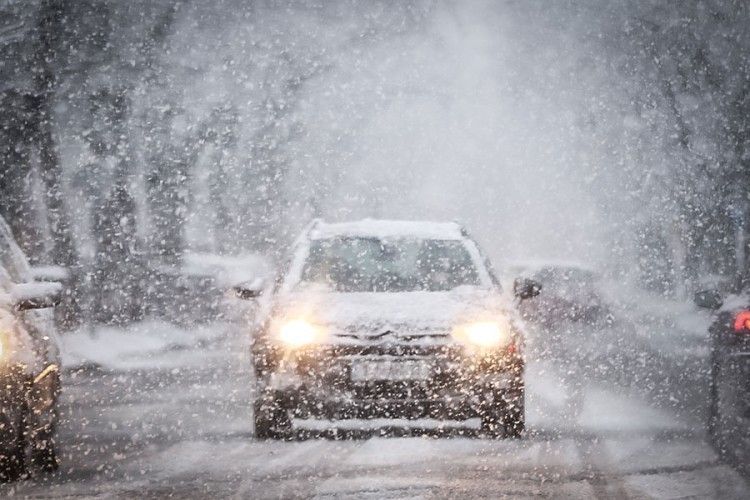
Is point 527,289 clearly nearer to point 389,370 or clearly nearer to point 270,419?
point 389,370

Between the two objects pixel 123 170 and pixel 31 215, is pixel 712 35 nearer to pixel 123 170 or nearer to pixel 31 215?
pixel 123 170

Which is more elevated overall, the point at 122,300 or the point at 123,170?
the point at 123,170

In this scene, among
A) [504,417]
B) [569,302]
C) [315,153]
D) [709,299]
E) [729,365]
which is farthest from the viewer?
[315,153]

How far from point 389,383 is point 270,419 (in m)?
0.86

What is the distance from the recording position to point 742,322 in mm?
6402

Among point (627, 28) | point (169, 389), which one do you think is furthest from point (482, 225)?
point (169, 389)

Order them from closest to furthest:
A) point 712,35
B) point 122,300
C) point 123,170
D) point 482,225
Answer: point 122,300 < point 712,35 < point 123,170 < point 482,225

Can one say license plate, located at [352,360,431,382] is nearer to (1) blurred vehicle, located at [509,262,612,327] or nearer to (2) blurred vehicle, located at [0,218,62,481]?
(2) blurred vehicle, located at [0,218,62,481]

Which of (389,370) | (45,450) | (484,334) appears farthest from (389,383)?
(45,450)

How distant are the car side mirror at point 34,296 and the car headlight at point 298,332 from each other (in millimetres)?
1535

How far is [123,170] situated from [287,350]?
58.7 ft

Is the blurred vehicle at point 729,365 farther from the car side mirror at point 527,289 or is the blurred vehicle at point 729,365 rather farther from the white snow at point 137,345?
the white snow at point 137,345

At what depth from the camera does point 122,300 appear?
20.3 m

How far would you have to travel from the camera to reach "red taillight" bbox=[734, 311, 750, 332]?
6367mm
